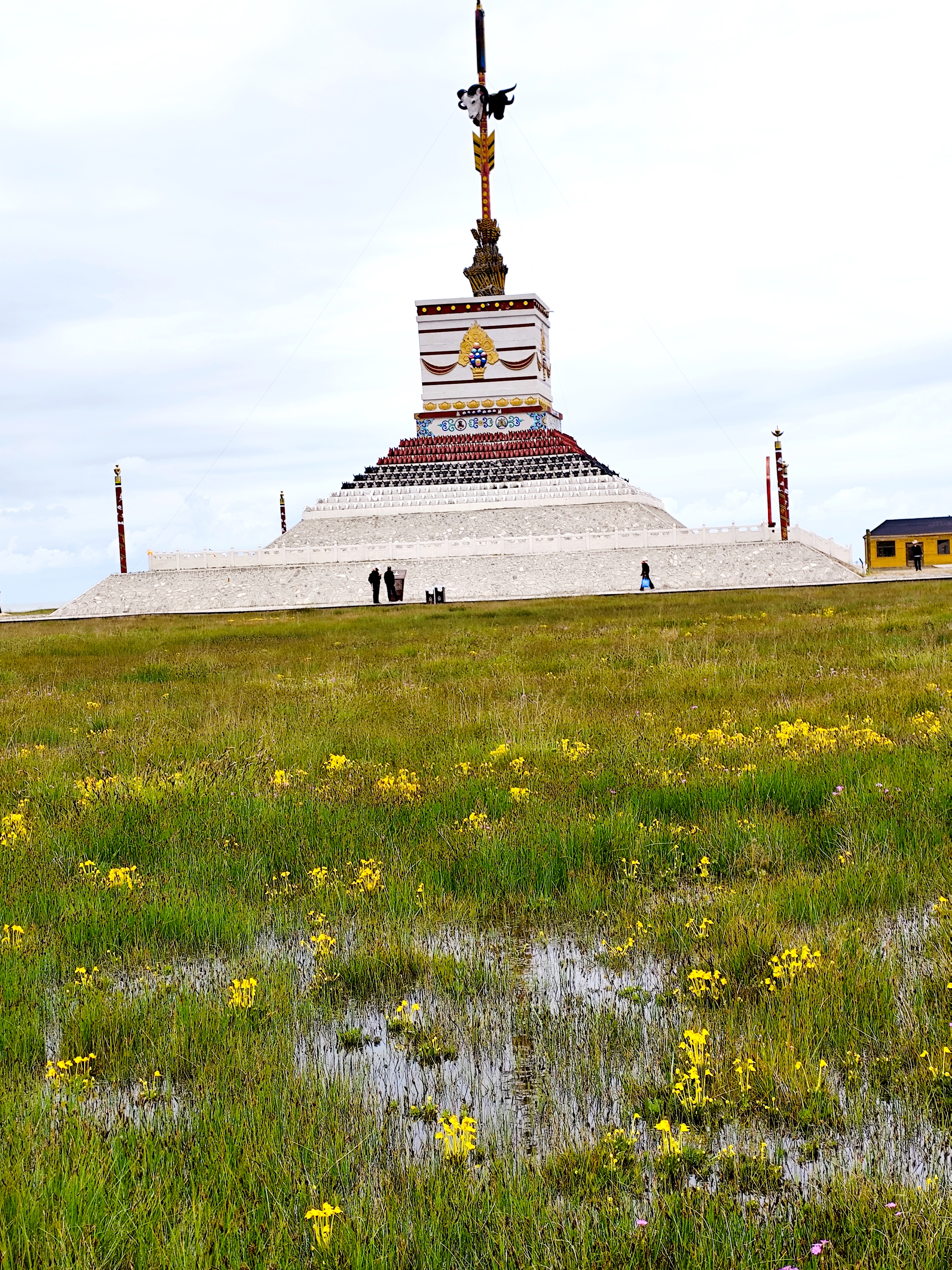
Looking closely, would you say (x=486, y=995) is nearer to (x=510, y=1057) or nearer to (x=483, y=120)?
(x=510, y=1057)

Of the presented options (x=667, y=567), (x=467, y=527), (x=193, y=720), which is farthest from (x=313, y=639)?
(x=467, y=527)

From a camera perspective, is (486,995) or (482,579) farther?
(482,579)

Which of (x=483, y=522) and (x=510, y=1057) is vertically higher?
(x=483, y=522)

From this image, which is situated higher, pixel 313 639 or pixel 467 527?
pixel 467 527

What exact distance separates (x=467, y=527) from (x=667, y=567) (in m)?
12.6

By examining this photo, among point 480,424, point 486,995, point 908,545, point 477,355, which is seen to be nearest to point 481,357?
point 477,355

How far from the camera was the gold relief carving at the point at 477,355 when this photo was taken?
67.9m

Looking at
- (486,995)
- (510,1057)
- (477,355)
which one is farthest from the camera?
(477,355)

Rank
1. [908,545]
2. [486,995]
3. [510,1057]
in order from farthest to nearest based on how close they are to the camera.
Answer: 1. [908,545]
2. [486,995]
3. [510,1057]

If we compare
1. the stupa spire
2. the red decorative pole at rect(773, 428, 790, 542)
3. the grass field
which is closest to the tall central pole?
the stupa spire

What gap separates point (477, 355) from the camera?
67.9m

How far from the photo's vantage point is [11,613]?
5678cm

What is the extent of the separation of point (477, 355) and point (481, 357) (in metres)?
0.29

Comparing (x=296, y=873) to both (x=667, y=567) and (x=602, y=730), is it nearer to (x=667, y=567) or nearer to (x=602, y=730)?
(x=602, y=730)
